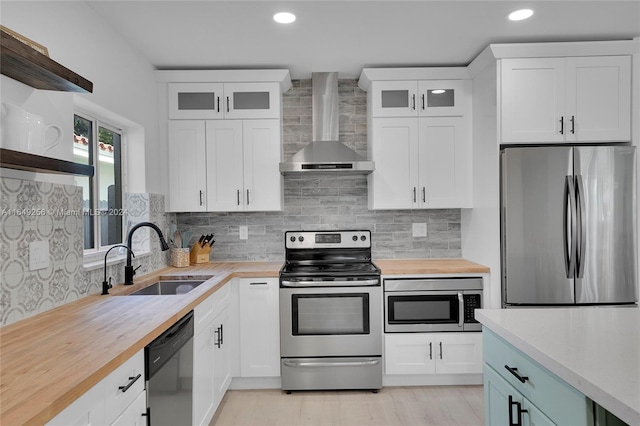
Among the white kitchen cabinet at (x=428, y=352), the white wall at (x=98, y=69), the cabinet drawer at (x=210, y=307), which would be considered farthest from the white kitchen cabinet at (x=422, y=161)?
the white wall at (x=98, y=69)

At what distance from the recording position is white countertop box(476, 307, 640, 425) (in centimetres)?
94

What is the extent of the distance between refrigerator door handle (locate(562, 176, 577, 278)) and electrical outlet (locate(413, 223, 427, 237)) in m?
1.16

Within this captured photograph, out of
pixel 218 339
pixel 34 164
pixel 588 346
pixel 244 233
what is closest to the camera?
pixel 588 346

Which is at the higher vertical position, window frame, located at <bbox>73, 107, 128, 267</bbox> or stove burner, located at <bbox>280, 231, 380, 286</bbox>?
window frame, located at <bbox>73, 107, 128, 267</bbox>

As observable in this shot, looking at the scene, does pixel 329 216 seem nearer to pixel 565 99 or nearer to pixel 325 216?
pixel 325 216

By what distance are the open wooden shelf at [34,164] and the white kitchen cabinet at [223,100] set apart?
172 cm

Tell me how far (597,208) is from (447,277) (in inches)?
43.7

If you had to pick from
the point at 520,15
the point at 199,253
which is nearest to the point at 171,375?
the point at 199,253

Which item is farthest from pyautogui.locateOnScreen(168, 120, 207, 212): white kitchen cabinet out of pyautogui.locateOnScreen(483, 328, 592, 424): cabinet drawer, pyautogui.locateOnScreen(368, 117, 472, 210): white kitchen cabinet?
pyautogui.locateOnScreen(483, 328, 592, 424): cabinet drawer

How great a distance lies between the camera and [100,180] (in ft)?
8.70

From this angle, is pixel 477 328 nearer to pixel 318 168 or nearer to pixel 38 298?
pixel 318 168

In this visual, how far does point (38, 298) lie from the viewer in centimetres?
176

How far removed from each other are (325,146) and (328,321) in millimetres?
1436

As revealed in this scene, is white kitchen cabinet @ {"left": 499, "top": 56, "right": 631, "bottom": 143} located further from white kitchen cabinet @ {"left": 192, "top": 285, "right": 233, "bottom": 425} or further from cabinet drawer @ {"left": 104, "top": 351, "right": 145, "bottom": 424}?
cabinet drawer @ {"left": 104, "top": 351, "right": 145, "bottom": 424}
